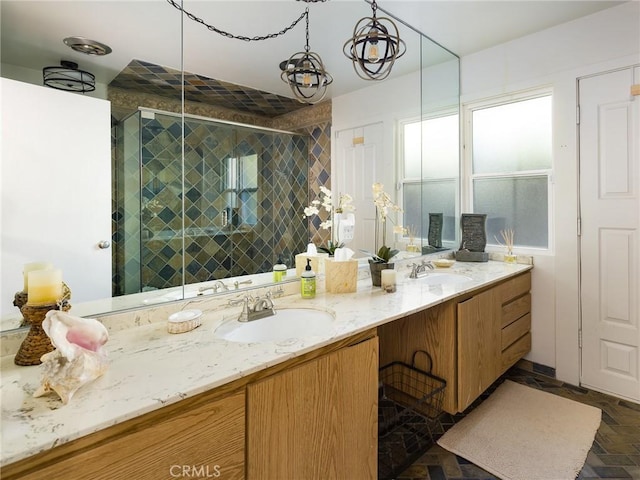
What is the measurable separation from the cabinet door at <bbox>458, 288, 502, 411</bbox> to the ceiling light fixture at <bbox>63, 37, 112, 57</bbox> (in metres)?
1.94

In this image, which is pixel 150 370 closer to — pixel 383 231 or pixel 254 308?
pixel 254 308

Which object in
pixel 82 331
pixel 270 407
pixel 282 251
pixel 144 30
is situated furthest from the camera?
pixel 282 251

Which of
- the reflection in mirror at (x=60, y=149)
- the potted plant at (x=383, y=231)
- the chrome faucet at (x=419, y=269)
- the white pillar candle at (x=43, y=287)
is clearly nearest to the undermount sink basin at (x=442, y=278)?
the chrome faucet at (x=419, y=269)

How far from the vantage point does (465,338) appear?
73.7 inches

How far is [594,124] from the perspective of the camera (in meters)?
2.28

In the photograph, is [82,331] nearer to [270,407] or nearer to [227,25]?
[270,407]

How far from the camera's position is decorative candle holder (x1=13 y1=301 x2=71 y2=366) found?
0.95m

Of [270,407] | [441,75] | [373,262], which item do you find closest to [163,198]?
[270,407]

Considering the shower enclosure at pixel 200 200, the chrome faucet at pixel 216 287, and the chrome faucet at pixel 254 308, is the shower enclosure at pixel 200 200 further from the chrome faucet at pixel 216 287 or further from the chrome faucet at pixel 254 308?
the chrome faucet at pixel 254 308

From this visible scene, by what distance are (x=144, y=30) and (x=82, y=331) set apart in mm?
1160

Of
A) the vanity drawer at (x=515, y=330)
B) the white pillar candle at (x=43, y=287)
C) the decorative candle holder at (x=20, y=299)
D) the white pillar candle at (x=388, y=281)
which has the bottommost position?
the vanity drawer at (x=515, y=330)

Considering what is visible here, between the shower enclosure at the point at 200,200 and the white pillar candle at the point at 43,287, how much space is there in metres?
0.28

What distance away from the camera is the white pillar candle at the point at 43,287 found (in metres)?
0.97

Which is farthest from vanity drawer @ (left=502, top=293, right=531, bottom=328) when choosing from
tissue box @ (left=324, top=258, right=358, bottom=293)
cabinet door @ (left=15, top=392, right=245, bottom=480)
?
cabinet door @ (left=15, top=392, right=245, bottom=480)
